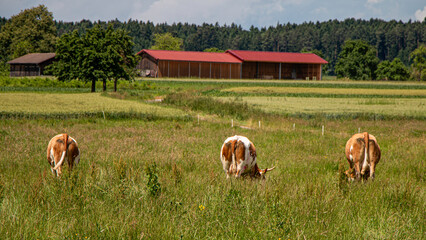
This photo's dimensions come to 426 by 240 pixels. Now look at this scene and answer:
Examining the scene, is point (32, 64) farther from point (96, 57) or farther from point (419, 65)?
point (419, 65)

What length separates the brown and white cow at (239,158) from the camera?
9.56 meters

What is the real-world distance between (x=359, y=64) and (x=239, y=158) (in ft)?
386

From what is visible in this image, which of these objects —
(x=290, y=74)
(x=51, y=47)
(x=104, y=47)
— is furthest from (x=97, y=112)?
(x=51, y=47)

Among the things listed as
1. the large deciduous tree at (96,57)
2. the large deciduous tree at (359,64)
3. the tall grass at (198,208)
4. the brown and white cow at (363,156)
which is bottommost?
the tall grass at (198,208)

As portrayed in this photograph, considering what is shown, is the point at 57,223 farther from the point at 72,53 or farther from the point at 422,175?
the point at 72,53

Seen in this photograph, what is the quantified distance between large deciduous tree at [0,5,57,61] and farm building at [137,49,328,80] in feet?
111

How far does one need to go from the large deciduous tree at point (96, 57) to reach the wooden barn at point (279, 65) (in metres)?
44.8

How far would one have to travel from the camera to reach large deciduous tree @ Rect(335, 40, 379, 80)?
118000mm

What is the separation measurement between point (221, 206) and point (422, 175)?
7539mm

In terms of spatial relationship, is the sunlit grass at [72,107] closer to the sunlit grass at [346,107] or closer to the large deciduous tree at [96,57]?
the sunlit grass at [346,107]

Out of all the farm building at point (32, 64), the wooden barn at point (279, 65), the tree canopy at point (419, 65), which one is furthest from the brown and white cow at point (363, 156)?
the tree canopy at point (419, 65)

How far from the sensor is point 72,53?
59.0 m

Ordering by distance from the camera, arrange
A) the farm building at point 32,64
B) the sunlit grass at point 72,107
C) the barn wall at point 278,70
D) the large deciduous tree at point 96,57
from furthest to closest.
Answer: the barn wall at point 278,70
the farm building at point 32,64
the large deciduous tree at point 96,57
the sunlit grass at point 72,107

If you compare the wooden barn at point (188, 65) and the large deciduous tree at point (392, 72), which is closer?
the wooden barn at point (188, 65)
